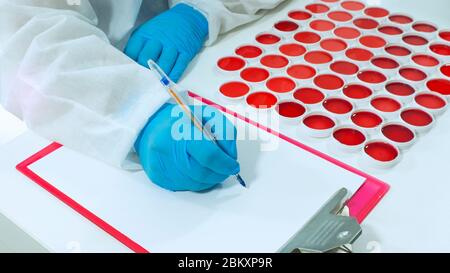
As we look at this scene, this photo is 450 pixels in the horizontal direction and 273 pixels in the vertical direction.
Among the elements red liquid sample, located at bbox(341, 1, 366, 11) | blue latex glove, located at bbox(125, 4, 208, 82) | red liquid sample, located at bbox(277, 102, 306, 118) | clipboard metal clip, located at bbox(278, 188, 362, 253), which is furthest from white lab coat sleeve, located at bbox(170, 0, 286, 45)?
clipboard metal clip, located at bbox(278, 188, 362, 253)

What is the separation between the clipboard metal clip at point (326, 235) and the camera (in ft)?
2.37

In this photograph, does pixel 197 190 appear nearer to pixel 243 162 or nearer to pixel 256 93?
pixel 243 162

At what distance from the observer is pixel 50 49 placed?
92cm

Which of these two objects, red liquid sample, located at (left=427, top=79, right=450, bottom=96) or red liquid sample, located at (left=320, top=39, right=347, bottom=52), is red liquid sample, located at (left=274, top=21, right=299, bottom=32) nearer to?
red liquid sample, located at (left=320, top=39, right=347, bottom=52)

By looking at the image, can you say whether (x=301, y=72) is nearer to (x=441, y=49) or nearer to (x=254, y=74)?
(x=254, y=74)

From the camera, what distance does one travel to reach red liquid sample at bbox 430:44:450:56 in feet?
3.69

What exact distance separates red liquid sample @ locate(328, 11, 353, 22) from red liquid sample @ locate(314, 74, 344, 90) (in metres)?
0.23

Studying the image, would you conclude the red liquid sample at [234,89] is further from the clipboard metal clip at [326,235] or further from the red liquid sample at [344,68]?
the clipboard metal clip at [326,235]

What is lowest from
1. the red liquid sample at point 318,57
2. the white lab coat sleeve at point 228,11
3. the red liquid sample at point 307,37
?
the red liquid sample at point 318,57

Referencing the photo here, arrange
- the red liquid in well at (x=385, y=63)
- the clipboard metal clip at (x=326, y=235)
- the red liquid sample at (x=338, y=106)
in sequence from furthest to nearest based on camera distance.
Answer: the red liquid in well at (x=385, y=63) < the red liquid sample at (x=338, y=106) < the clipboard metal clip at (x=326, y=235)

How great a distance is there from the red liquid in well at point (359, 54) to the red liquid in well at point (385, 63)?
2 centimetres

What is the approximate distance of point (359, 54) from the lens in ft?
3.69

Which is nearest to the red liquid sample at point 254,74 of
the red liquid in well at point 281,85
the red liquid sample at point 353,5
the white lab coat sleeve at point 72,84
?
the red liquid in well at point 281,85
